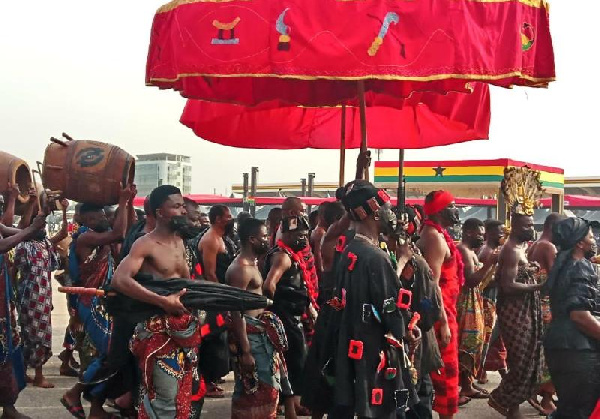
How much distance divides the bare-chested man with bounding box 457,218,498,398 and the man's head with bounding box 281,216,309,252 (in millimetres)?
2020

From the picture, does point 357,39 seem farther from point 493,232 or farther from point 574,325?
point 493,232

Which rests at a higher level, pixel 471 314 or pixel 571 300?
pixel 571 300

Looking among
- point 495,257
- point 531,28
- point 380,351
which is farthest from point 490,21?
point 495,257

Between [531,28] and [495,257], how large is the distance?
256cm

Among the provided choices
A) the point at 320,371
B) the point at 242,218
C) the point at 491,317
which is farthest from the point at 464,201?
the point at 320,371

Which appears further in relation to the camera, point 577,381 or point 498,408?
point 498,408

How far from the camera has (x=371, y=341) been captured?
170 inches

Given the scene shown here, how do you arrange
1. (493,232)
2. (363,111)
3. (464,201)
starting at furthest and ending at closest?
1. (464,201)
2. (493,232)
3. (363,111)

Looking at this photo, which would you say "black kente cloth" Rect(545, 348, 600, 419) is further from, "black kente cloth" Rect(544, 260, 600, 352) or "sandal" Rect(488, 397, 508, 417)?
"sandal" Rect(488, 397, 508, 417)

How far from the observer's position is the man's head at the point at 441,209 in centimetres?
605

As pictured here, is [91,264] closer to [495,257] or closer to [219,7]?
[219,7]

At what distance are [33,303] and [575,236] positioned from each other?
485 cm

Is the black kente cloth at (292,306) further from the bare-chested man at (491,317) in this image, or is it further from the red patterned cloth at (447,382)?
the bare-chested man at (491,317)

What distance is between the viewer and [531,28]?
5047 millimetres
